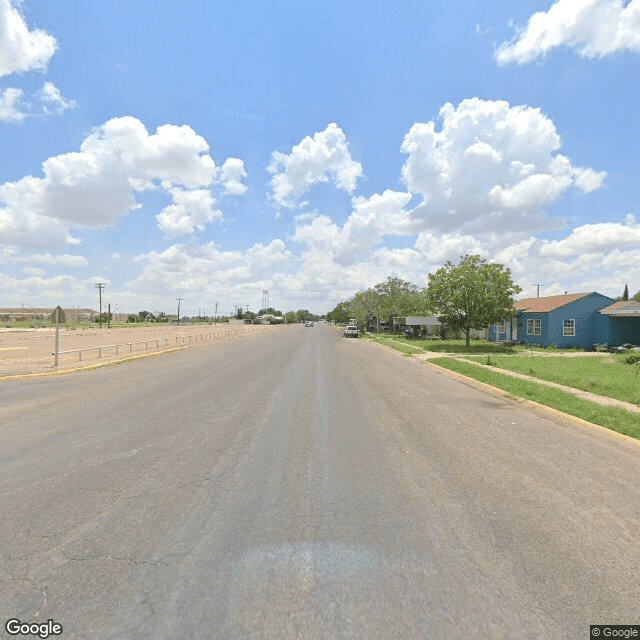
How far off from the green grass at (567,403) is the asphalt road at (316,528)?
0.63m

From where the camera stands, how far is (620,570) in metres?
3.10

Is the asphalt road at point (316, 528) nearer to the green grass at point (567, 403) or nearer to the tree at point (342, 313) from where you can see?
the green grass at point (567, 403)

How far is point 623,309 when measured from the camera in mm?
27391

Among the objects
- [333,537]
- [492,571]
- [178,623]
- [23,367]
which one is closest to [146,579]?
[178,623]

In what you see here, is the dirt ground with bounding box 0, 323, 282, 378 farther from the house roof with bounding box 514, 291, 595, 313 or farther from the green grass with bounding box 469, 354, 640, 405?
the house roof with bounding box 514, 291, 595, 313

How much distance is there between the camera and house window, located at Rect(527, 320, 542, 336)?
100ft

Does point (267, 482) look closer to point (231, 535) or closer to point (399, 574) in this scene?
point (231, 535)

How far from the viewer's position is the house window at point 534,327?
30575 mm

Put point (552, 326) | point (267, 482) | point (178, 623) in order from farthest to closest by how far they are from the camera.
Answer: point (552, 326)
point (267, 482)
point (178, 623)

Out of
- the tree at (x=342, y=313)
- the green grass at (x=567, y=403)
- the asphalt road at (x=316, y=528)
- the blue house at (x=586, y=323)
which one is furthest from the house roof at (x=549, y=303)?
the tree at (x=342, y=313)

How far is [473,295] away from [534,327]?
7.14m

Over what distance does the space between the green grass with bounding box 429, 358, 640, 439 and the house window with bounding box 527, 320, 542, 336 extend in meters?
18.8

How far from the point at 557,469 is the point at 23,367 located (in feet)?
68.0

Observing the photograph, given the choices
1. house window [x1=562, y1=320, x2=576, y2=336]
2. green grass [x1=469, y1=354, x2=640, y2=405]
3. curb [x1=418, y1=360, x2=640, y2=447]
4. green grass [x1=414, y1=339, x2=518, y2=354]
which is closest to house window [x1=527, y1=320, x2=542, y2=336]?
house window [x1=562, y1=320, x2=576, y2=336]
